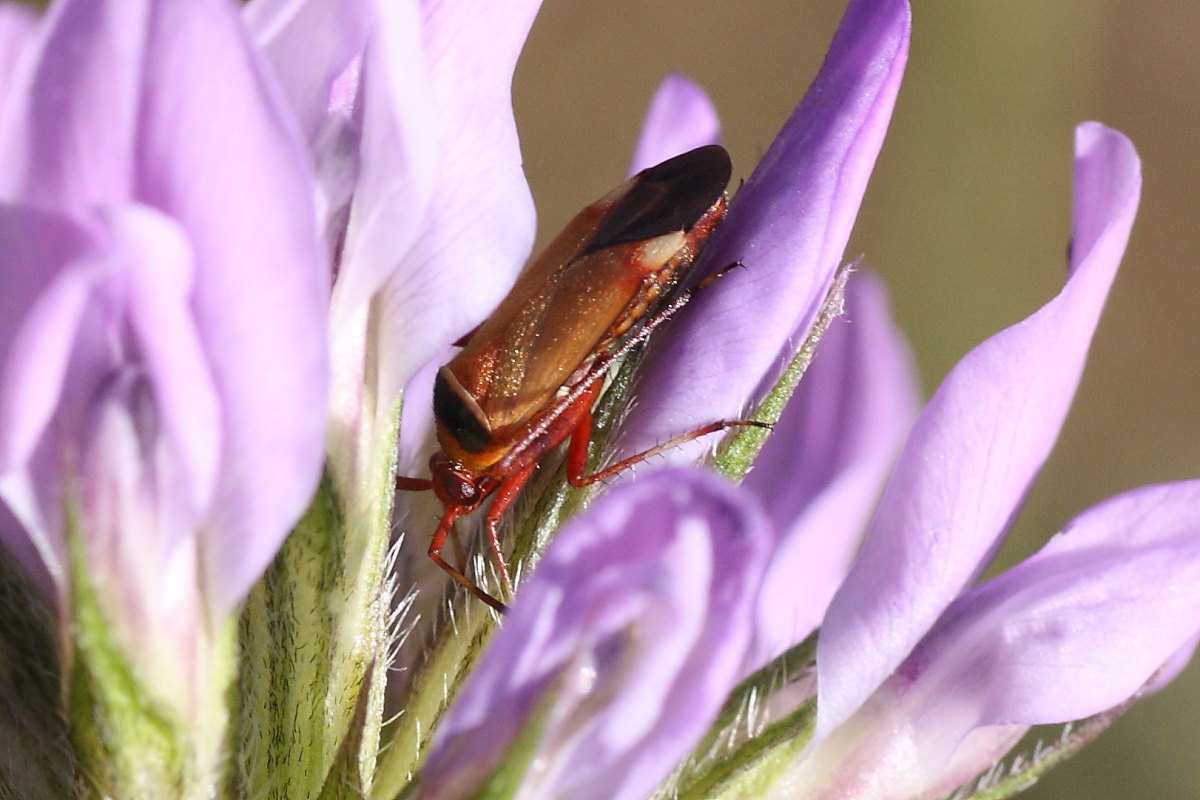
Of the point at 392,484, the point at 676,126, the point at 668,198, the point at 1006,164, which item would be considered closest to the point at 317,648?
the point at 392,484

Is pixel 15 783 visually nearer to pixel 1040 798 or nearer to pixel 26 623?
pixel 26 623

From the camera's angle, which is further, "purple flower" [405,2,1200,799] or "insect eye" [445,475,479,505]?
"insect eye" [445,475,479,505]

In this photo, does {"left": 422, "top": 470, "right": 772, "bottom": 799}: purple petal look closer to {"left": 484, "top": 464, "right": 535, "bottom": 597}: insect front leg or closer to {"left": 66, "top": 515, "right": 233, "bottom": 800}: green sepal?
{"left": 66, "top": 515, "right": 233, "bottom": 800}: green sepal

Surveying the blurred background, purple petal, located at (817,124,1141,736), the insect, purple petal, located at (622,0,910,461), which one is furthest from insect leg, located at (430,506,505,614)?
the blurred background

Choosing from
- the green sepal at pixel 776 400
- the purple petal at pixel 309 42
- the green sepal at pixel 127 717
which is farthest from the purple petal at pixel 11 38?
the green sepal at pixel 776 400

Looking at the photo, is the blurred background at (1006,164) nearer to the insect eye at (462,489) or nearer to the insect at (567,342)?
the insect at (567,342)

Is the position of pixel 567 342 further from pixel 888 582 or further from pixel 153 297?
pixel 153 297
